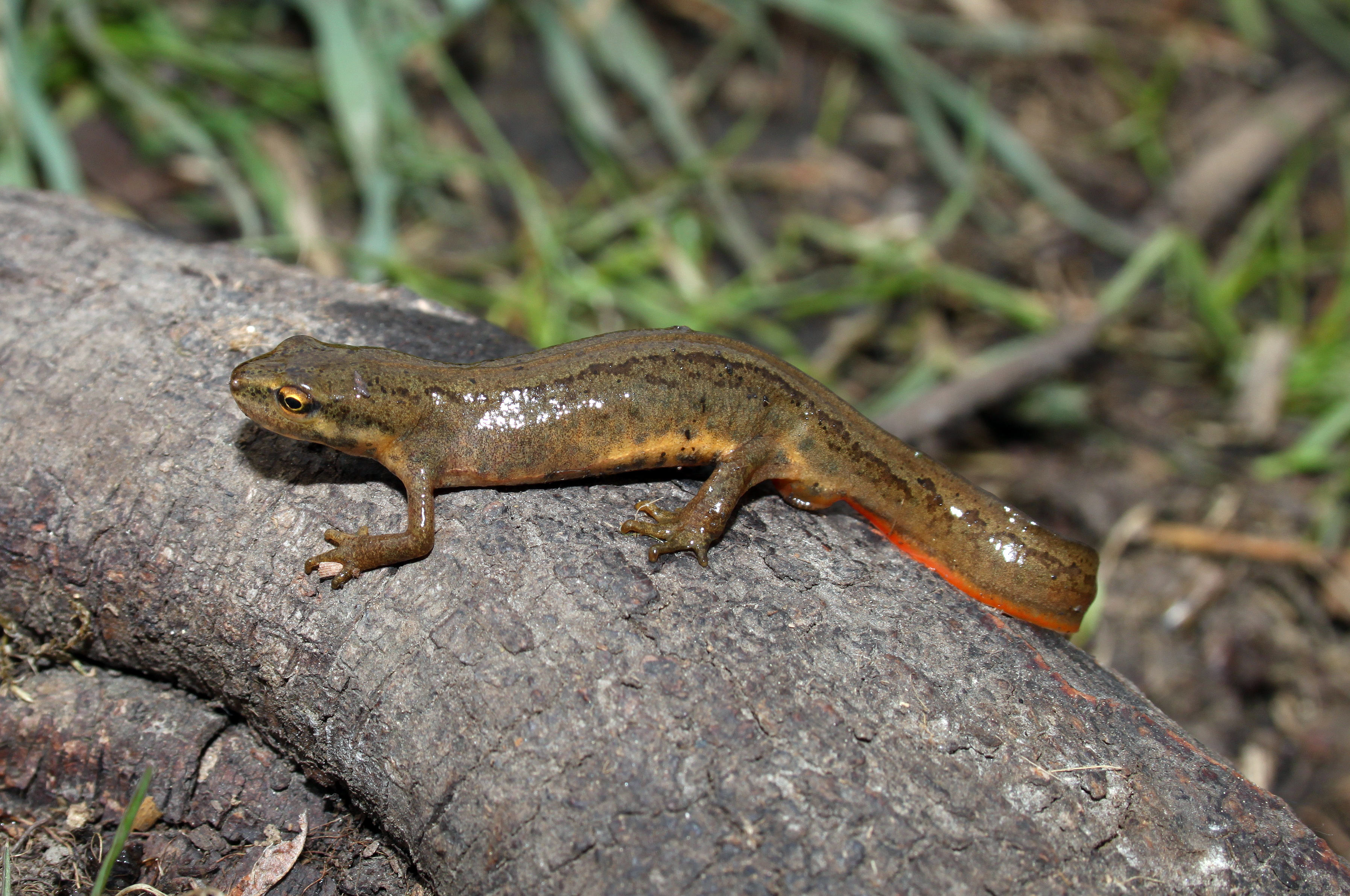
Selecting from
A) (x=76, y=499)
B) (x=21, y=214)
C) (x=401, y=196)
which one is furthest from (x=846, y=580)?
(x=401, y=196)

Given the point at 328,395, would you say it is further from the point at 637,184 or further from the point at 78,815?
the point at 637,184

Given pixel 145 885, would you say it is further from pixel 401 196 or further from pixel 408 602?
pixel 401 196

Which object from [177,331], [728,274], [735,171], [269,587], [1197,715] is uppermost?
[177,331]

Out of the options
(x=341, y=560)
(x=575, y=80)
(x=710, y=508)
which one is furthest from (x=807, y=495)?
(x=575, y=80)

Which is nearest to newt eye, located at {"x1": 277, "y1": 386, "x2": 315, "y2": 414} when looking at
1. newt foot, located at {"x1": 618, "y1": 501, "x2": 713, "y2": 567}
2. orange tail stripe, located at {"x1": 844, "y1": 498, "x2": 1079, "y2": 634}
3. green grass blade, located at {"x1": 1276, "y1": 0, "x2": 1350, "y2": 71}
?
newt foot, located at {"x1": 618, "y1": 501, "x2": 713, "y2": 567}

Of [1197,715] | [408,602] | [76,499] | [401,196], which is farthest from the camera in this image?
[401,196]

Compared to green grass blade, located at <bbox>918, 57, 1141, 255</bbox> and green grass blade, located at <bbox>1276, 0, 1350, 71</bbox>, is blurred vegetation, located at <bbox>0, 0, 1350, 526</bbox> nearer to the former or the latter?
green grass blade, located at <bbox>918, 57, 1141, 255</bbox>

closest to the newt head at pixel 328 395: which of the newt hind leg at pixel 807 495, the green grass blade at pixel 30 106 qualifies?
the newt hind leg at pixel 807 495
